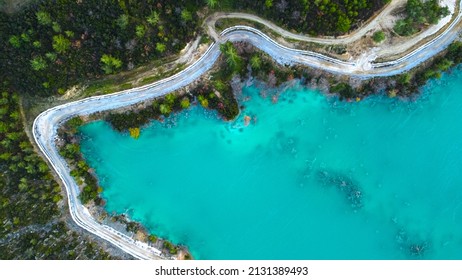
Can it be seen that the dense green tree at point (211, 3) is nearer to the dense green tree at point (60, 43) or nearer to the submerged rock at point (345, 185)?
the dense green tree at point (60, 43)

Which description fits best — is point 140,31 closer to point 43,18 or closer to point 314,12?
point 43,18

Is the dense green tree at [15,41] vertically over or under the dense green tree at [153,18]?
under

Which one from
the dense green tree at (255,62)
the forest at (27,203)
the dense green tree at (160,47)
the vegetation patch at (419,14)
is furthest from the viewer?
the dense green tree at (255,62)

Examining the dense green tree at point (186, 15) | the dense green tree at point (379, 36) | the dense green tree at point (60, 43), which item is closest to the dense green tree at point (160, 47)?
the dense green tree at point (186, 15)

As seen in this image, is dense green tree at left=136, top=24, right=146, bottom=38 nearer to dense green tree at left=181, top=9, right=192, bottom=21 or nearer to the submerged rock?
dense green tree at left=181, top=9, right=192, bottom=21

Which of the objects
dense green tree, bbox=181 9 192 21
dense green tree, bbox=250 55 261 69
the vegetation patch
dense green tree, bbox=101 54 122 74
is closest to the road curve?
dense green tree, bbox=250 55 261 69

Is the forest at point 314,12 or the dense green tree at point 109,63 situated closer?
the forest at point 314,12

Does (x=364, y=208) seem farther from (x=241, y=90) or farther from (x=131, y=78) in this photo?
(x=131, y=78)

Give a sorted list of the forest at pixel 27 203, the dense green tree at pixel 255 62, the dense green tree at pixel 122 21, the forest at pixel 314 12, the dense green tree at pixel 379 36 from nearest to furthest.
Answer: the dense green tree at pixel 122 21 → the forest at pixel 27 203 → the forest at pixel 314 12 → the dense green tree at pixel 379 36 → the dense green tree at pixel 255 62

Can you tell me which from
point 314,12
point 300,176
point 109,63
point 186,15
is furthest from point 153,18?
point 300,176
